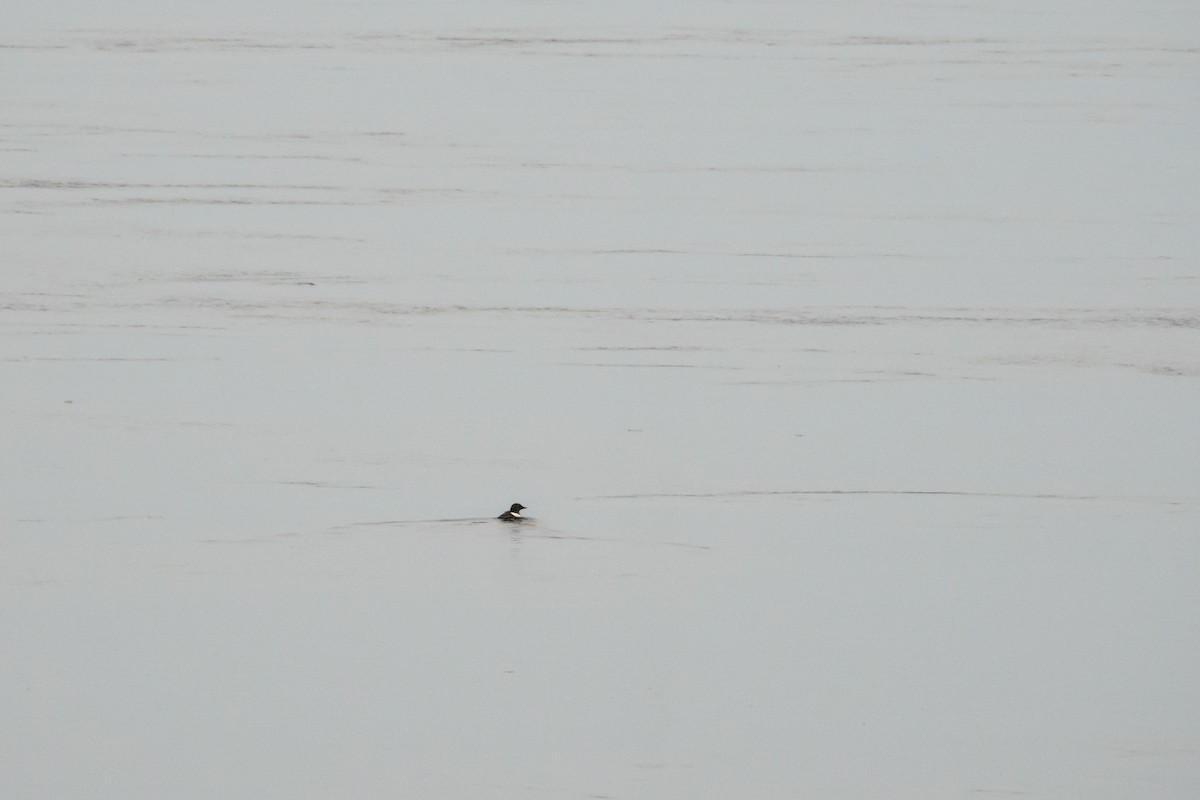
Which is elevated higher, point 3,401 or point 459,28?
point 459,28

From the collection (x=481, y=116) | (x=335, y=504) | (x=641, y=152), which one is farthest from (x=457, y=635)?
(x=481, y=116)

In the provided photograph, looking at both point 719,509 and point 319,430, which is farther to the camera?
point 319,430

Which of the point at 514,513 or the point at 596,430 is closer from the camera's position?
the point at 514,513

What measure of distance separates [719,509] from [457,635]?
941 millimetres

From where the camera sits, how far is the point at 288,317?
549cm

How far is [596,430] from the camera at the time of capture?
488 cm

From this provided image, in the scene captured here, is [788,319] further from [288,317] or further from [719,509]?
[288,317]

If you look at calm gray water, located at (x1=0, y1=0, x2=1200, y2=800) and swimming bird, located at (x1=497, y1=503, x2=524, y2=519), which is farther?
swimming bird, located at (x1=497, y1=503, x2=524, y2=519)

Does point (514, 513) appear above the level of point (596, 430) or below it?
below

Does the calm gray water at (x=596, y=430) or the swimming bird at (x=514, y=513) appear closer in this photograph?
the calm gray water at (x=596, y=430)

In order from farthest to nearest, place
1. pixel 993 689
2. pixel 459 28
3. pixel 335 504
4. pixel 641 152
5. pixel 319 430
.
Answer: pixel 459 28 < pixel 641 152 < pixel 319 430 < pixel 335 504 < pixel 993 689

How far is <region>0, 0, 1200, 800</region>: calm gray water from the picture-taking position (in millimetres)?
3652

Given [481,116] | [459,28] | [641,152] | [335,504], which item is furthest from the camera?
[459,28]

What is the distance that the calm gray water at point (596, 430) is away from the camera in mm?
3652
